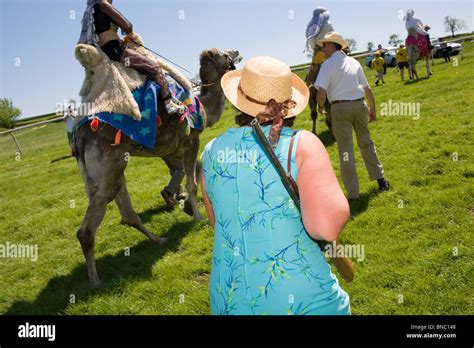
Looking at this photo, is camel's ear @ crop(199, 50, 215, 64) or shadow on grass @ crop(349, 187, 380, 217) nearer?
shadow on grass @ crop(349, 187, 380, 217)

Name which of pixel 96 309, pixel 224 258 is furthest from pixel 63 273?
pixel 224 258

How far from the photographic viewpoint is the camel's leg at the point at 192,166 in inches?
277

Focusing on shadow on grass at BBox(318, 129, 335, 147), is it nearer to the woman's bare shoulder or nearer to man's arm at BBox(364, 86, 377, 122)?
man's arm at BBox(364, 86, 377, 122)

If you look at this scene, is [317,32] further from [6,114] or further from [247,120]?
[6,114]

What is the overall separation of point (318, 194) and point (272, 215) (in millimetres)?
255

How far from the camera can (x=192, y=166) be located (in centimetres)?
714

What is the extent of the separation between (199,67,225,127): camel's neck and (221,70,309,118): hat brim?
17.5 feet

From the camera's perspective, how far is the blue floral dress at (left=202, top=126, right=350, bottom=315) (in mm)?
2170

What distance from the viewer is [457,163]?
748 cm

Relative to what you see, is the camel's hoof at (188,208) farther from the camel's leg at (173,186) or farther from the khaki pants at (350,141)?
the khaki pants at (350,141)

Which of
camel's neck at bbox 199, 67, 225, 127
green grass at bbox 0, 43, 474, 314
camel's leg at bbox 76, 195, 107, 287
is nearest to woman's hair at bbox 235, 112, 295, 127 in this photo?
green grass at bbox 0, 43, 474, 314

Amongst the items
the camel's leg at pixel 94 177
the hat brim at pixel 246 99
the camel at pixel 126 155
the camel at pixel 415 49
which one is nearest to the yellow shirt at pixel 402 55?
the camel at pixel 415 49

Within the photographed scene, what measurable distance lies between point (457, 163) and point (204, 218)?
4.26 meters
